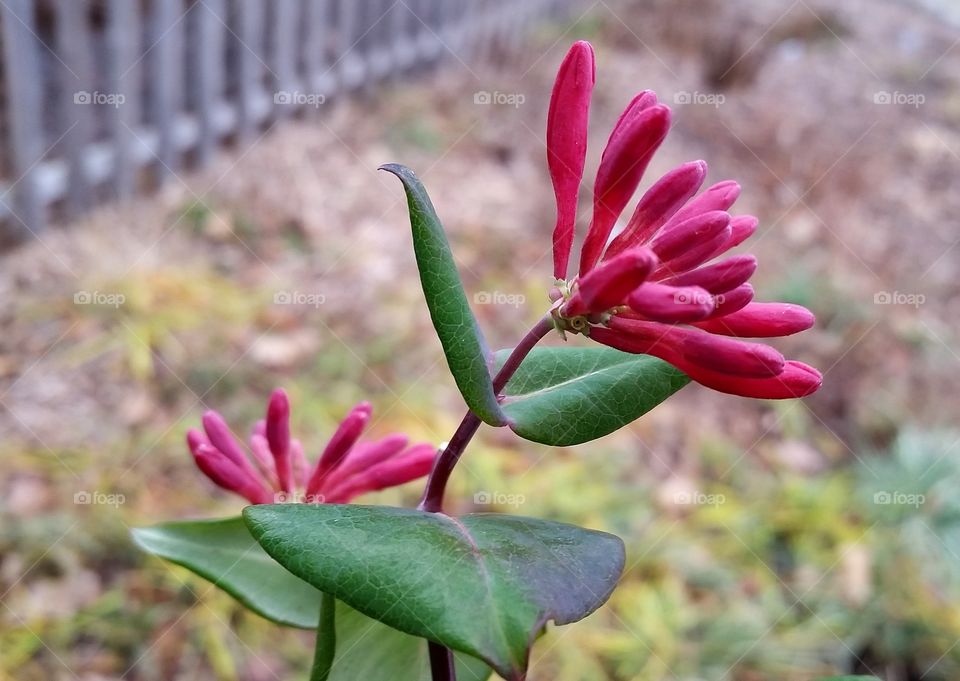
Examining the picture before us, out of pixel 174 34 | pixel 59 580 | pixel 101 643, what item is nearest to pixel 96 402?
pixel 59 580

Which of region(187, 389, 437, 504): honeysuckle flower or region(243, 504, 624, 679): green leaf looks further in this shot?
region(187, 389, 437, 504): honeysuckle flower

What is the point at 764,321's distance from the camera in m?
0.59

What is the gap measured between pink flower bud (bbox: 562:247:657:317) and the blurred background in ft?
4.29

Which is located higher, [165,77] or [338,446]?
[165,77]

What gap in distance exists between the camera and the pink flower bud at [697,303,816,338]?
58cm

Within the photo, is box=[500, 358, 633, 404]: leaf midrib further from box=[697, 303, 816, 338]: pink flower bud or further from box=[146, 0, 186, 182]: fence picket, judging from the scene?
box=[146, 0, 186, 182]: fence picket

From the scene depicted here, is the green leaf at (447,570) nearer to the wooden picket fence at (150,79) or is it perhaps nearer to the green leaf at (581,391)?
the green leaf at (581,391)

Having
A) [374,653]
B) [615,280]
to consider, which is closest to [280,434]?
[374,653]

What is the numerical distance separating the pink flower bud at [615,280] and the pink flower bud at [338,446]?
0.25 m

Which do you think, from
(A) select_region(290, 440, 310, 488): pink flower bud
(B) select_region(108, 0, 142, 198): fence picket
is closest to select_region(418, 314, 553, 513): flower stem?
(A) select_region(290, 440, 310, 488): pink flower bud

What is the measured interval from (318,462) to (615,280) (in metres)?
0.33

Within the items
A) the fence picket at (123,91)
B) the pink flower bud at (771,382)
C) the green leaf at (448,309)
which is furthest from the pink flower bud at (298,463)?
the fence picket at (123,91)

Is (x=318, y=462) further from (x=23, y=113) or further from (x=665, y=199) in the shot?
(x=23, y=113)

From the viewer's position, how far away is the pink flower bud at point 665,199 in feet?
1.96
